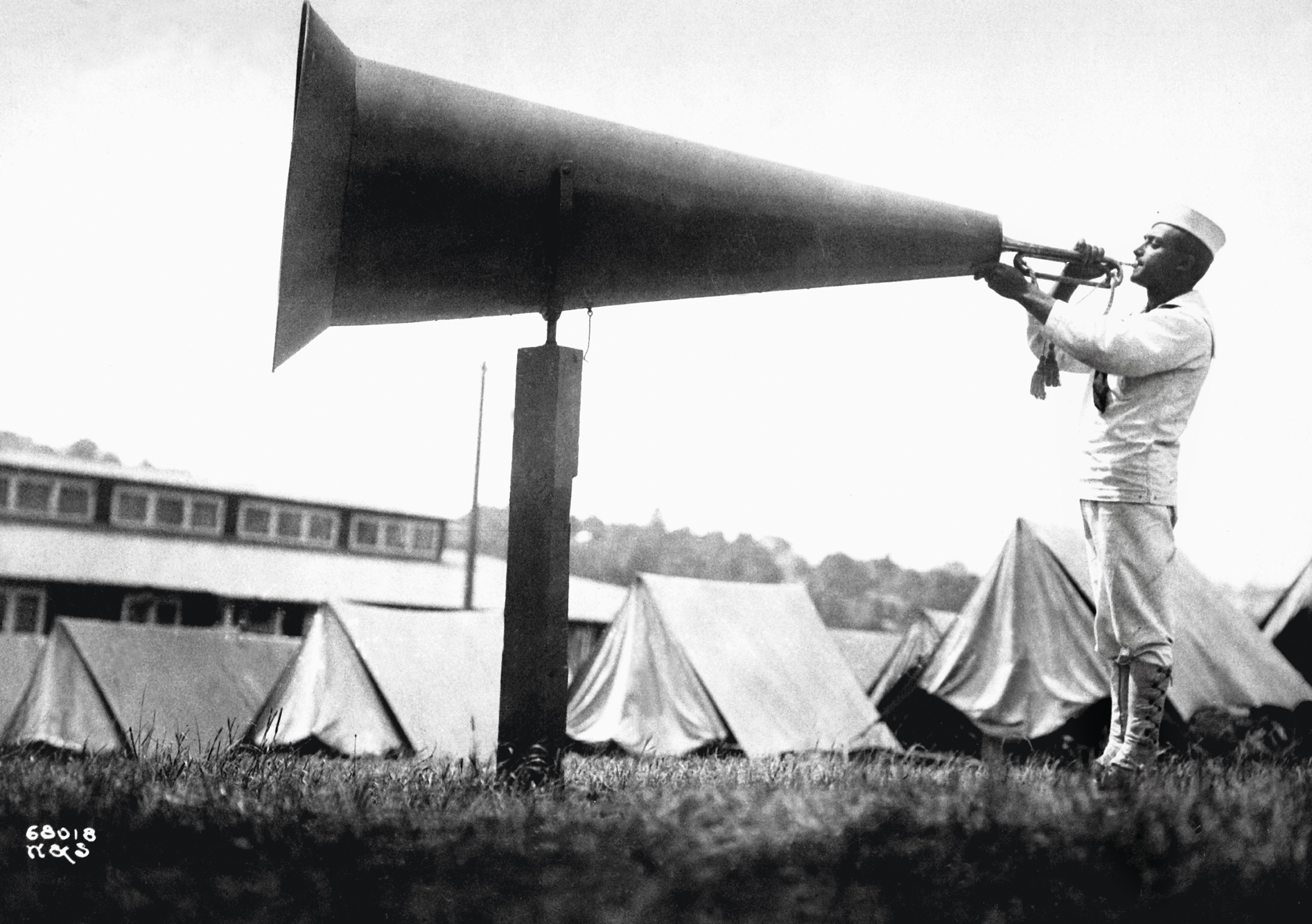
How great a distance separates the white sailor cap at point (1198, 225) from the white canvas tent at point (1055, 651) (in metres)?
5.31

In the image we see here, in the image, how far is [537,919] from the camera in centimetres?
186

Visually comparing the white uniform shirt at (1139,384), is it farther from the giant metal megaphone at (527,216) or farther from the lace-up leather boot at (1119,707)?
the lace-up leather boot at (1119,707)

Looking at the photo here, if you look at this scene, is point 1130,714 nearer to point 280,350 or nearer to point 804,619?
point 280,350

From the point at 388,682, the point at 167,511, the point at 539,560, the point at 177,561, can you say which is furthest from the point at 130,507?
the point at 539,560

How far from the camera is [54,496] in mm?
19734

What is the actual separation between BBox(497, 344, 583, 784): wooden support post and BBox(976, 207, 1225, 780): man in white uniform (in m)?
1.09

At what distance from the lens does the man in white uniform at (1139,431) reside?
3018mm

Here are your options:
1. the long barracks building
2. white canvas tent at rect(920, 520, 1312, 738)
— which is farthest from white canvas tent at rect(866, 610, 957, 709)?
the long barracks building

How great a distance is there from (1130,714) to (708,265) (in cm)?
143

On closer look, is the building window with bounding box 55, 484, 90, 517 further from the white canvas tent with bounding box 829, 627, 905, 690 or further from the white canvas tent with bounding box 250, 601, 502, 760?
the white canvas tent with bounding box 829, 627, 905, 690

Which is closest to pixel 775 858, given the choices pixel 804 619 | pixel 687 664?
pixel 687 664

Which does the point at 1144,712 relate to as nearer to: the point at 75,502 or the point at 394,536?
the point at 75,502

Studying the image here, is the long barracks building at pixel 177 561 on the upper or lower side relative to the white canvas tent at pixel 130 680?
upper

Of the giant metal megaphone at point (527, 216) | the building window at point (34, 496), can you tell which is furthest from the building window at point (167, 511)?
the giant metal megaphone at point (527, 216)
